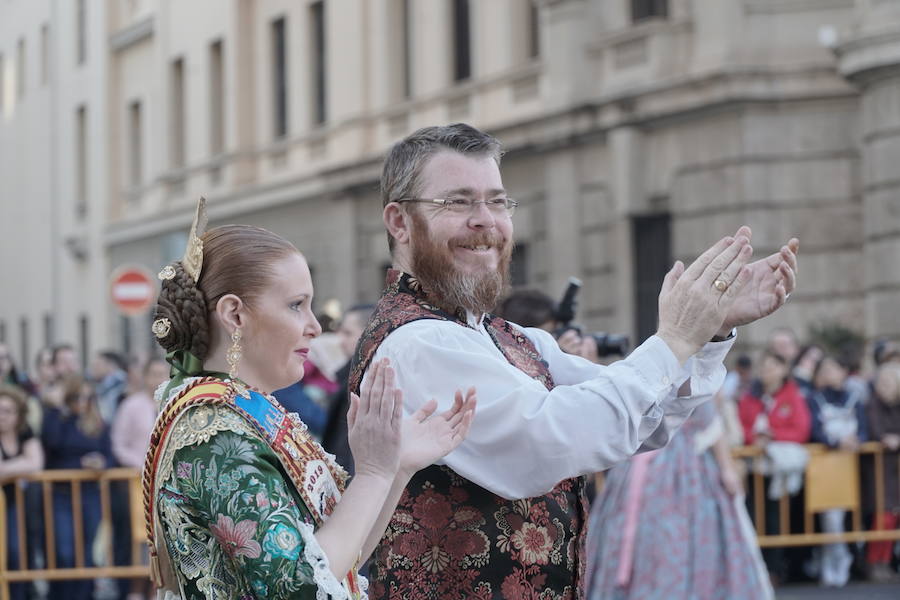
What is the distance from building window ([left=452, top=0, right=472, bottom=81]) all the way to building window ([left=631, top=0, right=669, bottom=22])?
4205 millimetres

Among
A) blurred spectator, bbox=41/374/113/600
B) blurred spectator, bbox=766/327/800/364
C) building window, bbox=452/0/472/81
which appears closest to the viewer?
blurred spectator, bbox=41/374/113/600

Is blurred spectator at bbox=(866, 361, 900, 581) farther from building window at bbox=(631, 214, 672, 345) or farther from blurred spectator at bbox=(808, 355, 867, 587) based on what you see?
building window at bbox=(631, 214, 672, 345)

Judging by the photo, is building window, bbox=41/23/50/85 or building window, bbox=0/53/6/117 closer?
building window, bbox=41/23/50/85

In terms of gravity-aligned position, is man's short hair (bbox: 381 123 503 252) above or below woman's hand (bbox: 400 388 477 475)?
above

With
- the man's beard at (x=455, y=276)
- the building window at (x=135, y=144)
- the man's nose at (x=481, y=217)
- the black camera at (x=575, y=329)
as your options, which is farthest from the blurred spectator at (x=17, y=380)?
the building window at (x=135, y=144)

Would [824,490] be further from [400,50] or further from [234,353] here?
[400,50]

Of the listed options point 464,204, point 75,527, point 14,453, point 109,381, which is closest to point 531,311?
point 464,204

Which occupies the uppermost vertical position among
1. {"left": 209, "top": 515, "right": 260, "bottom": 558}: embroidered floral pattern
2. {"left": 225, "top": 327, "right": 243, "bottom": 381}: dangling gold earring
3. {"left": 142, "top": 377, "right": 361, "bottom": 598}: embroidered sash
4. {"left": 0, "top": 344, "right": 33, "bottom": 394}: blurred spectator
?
{"left": 225, "top": 327, "right": 243, "bottom": 381}: dangling gold earring

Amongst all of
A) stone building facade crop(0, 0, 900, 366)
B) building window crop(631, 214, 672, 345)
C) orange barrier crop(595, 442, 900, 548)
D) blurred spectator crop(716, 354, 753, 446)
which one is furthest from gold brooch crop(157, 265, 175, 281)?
building window crop(631, 214, 672, 345)

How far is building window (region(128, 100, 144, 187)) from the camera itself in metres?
34.8

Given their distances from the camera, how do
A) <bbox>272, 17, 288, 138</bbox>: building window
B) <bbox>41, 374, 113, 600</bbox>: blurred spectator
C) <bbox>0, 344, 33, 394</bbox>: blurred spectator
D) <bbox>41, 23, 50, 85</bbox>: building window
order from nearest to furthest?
<bbox>41, 374, 113, 600</bbox>: blurred spectator < <bbox>0, 344, 33, 394</bbox>: blurred spectator < <bbox>272, 17, 288, 138</bbox>: building window < <bbox>41, 23, 50, 85</bbox>: building window

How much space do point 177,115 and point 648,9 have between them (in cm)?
1581

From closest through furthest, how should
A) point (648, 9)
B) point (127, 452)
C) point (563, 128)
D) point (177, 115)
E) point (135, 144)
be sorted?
1. point (127, 452)
2. point (648, 9)
3. point (563, 128)
4. point (177, 115)
5. point (135, 144)

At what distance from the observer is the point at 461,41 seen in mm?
22797
